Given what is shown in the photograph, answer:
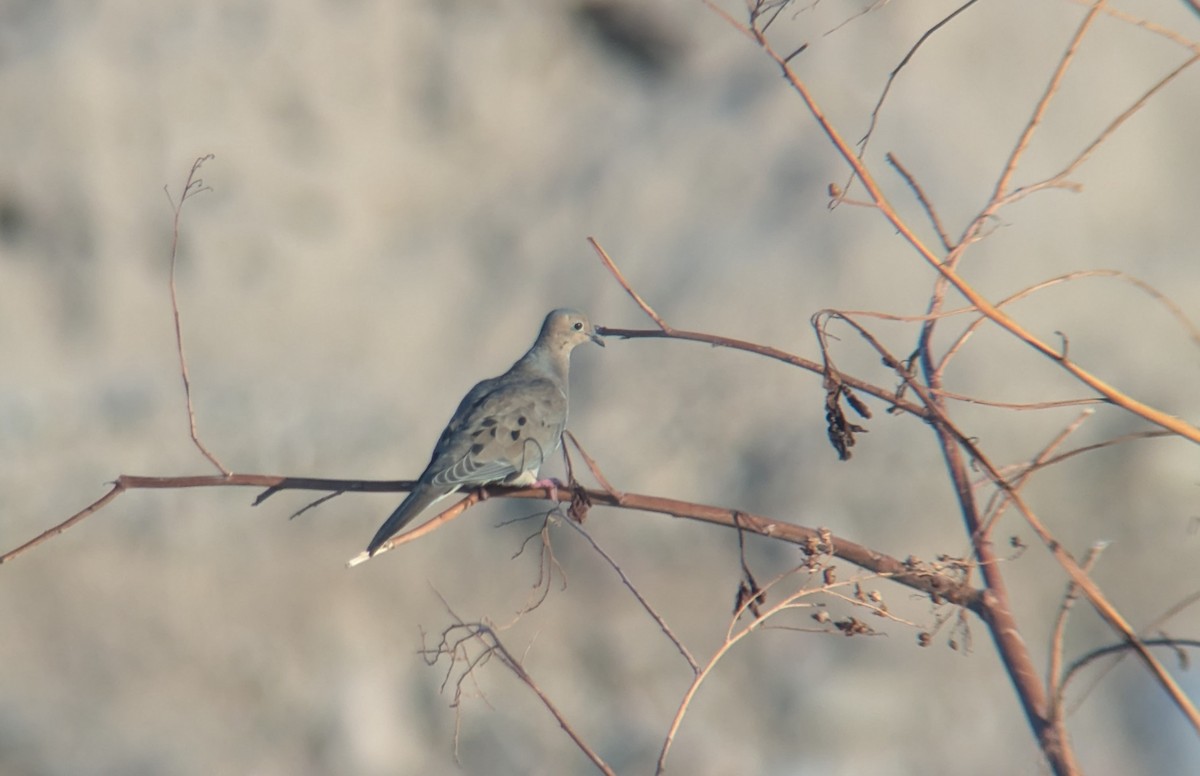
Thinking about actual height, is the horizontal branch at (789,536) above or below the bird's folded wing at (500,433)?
below

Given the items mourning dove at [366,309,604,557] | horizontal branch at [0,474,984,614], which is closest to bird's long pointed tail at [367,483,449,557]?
mourning dove at [366,309,604,557]

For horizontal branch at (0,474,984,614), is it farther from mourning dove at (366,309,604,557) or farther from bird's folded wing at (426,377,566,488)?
bird's folded wing at (426,377,566,488)

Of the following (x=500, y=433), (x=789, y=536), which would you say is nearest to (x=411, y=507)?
(x=500, y=433)

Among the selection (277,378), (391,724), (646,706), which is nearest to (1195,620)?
(646,706)

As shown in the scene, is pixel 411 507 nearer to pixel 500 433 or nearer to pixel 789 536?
pixel 500 433

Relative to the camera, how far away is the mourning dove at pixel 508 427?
110 inches

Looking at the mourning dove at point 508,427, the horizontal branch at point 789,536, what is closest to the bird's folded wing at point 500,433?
the mourning dove at point 508,427

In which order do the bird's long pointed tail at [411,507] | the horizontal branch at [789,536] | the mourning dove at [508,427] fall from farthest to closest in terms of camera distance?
1. the mourning dove at [508,427]
2. the bird's long pointed tail at [411,507]
3. the horizontal branch at [789,536]

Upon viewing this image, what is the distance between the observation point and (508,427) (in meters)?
3.15

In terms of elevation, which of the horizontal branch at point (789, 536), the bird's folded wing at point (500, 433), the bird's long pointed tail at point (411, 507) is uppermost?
the bird's folded wing at point (500, 433)

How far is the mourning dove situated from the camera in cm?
280

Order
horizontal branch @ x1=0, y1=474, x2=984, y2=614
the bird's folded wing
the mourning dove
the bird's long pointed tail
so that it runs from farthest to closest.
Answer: the bird's folded wing < the mourning dove < the bird's long pointed tail < horizontal branch @ x1=0, y1=474, x2=984, y2=614

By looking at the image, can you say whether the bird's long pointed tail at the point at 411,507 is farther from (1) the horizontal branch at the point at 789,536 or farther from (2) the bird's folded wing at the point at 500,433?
(1) the horizontal branch at the point at 789,536

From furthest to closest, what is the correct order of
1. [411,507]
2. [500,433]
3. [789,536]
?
[500,433]
[411,507]
[789,536]
